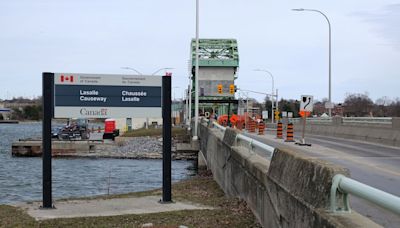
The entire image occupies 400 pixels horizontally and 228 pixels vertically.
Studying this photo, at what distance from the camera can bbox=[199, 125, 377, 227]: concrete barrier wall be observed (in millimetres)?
→ 4873

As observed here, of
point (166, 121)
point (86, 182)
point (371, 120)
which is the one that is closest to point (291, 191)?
point (166, 121)

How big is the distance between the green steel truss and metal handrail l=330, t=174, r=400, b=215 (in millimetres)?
66553

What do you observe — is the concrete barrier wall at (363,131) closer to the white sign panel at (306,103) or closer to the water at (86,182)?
the white sign panel at (306,103)

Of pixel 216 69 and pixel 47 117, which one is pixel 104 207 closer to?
pixel 47 117

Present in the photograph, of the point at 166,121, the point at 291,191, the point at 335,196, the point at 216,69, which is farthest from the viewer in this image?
the point at 216,69

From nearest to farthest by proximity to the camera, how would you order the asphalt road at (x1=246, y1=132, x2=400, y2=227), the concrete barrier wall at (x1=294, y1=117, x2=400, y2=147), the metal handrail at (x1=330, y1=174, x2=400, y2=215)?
the metal handrail at (x1=330, y1=174, x2=400, y2=215) < the asphalt road at (x1=246, y1=132, x2=400, y2=227) < the concrete barrier wall at (x1=294, y1=117, x2=400, y2=147)

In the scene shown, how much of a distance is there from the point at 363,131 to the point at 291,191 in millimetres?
23017

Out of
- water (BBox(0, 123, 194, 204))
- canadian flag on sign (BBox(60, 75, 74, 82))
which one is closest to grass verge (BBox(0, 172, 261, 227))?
canadian flag on sign (BBox(60, 75, 74, 82))

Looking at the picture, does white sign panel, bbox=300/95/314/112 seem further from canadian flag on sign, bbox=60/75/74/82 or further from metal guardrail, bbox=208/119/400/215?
metal guardrail, bbox=208/119/400/215

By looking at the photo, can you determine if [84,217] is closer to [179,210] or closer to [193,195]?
[179,210]

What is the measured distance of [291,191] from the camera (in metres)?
6.05

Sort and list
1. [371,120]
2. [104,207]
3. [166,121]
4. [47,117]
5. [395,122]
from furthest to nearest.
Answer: [371,120], [395,122], [166,121], [47,117], [104,207]

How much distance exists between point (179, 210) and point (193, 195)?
10.1ft

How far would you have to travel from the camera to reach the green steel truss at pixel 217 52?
72.6 m
